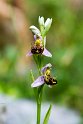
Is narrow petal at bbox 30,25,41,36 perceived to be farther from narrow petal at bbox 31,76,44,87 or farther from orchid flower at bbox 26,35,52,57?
narrow petal at bbox 31,76,44,87

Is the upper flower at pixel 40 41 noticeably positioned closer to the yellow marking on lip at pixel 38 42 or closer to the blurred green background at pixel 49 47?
the yellow marking on lip at pixel 38 42

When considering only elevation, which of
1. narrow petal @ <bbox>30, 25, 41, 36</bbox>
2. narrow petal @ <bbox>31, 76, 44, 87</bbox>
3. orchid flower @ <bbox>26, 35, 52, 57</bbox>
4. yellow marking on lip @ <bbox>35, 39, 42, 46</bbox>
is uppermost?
narrow petal @ <bbox>30, 25, 41, 36</bbox>

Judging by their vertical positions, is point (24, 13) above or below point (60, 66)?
above

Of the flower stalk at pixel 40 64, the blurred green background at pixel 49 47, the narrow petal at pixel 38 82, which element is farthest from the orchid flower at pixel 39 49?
the blurred green background at pixel 49 47

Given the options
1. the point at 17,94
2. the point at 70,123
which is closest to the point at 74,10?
the point at 17,94

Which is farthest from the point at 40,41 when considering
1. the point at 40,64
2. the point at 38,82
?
the point at 38,82

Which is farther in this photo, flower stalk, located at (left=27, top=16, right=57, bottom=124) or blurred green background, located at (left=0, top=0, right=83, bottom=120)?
blurred green background, located at (left=0, top=0, right=83, bottom=120)

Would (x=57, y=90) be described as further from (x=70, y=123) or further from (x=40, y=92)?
(x=40, y=92)

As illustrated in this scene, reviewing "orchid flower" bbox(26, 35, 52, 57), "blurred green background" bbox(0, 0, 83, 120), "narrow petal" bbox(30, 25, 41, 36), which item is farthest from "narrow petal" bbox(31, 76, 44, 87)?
"blurred green background" bbox(0, 0, 83, 120)
